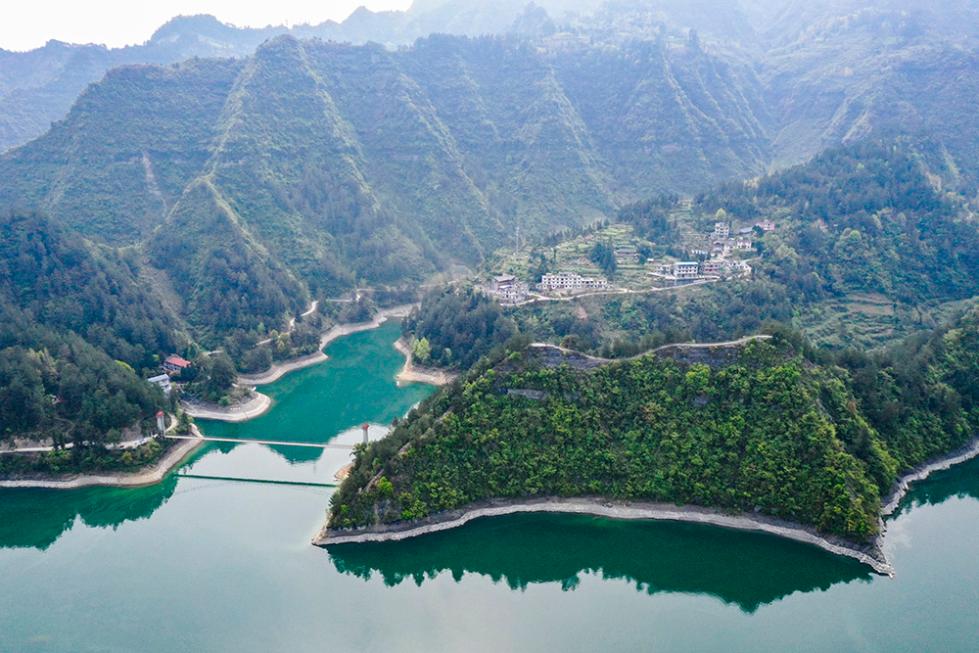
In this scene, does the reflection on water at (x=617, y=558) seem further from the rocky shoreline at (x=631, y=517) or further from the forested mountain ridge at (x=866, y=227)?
the forested mountain ridge at (x=866, y=227)

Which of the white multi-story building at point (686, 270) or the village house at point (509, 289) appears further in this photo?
the white multi-story building at point (686, 270)

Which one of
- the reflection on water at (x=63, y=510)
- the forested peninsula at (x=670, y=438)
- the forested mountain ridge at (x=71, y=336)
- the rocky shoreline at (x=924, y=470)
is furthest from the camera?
the forested mountain ridge at (x=71, y=336)

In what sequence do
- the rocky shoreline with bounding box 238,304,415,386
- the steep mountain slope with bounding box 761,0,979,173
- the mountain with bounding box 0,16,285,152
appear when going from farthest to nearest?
the mountain with bounding box 0,16,285,152
the steep mountain slope with bounding box 761,0,979,173
the rocky shoreline with bounding box 238,304,415,386

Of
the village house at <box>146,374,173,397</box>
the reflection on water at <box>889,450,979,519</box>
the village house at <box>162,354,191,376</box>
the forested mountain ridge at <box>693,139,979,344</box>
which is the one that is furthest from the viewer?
the forested mountain ridge at <box>693,139,979,344</box>

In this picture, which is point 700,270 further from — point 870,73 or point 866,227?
point 870,73

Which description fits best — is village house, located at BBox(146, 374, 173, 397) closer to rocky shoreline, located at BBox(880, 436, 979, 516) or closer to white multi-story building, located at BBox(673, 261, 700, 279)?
white multi-story building, located at BBox(673, 261, 700, 279)

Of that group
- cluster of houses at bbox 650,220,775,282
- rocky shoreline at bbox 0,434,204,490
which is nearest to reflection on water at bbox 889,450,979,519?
cluster of houses at bbox 650,220,775,282

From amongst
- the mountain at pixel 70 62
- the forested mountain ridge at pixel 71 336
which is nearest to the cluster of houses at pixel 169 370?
the forested mountain ridge at pixel 71 336

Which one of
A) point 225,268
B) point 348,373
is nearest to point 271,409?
point 348,373
